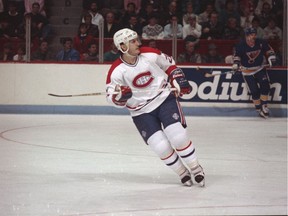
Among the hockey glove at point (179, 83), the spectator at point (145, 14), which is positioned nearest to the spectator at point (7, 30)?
the spectator at point (145, 14)

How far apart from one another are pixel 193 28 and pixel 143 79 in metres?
6.06

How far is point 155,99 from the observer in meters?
6.49

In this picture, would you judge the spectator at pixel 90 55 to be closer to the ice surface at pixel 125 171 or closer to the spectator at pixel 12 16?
the spectator at pixel 12 16

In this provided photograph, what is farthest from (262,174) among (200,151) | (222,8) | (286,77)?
(222,8)

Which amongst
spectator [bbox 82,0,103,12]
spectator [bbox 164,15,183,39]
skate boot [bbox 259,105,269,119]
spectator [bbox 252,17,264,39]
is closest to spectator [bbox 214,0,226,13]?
spectator [bbox 252,17,264,39]

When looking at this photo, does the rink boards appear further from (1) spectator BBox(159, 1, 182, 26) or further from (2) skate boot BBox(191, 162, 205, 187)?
(2) skate boot BBox(191, 162, 205, 187)

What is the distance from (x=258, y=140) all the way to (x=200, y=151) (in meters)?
1.15

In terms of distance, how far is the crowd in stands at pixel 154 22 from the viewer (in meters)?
12.2

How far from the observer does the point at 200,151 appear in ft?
27.6

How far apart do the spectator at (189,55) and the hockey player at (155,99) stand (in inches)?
218

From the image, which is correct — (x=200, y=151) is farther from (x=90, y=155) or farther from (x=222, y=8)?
(x=222, y=8)

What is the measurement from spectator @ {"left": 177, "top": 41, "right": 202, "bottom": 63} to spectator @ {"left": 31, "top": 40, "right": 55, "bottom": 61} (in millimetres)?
1822

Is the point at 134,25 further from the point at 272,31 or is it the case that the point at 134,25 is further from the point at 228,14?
the point at 272,31

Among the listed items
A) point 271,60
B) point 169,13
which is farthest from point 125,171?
point 169,13
